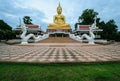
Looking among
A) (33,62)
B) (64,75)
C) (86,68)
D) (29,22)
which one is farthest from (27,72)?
(29,22)

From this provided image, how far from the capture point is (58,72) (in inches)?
199

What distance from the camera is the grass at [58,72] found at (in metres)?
4.68

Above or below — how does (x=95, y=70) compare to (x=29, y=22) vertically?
below

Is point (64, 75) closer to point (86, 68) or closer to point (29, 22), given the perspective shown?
point (86, 68)

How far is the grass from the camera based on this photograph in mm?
4680

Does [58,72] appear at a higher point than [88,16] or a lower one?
lower

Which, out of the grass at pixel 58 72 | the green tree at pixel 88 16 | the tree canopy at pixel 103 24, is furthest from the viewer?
the green tree at pixel 88 16

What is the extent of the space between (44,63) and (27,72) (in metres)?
0.95

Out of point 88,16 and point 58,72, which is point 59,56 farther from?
point 88,16

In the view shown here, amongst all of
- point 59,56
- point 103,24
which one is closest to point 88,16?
point 103,24

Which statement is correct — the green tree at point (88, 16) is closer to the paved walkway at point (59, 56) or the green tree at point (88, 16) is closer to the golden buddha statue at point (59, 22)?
the golden buddha statue at point (59, 22)

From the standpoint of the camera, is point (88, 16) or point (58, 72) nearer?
point (58, 72)

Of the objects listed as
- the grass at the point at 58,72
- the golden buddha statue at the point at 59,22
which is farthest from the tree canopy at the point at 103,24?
the grass at the point at 58,72

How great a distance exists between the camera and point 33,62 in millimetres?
5957
